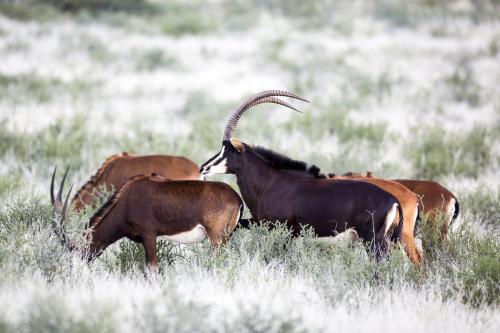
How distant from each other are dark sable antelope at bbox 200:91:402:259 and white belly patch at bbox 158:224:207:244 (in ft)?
2.06

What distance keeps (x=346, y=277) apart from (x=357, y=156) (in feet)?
22.6

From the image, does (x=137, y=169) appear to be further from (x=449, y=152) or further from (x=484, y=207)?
(x=449, y=152)

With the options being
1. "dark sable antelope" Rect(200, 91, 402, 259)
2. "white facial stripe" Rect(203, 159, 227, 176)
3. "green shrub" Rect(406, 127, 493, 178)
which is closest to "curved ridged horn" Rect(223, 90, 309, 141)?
"dark sable antelope" Rect(200, 91, 402, 259)

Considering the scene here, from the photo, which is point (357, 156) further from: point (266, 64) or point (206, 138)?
point (266, 64)

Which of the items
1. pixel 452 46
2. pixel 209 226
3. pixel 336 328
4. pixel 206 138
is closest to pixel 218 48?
pixel 452 46

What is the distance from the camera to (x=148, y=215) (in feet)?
22.2

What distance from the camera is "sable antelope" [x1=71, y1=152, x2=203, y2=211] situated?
909cm

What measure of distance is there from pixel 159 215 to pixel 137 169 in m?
2.47

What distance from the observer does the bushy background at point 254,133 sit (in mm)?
5707

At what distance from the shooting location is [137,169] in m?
9.18

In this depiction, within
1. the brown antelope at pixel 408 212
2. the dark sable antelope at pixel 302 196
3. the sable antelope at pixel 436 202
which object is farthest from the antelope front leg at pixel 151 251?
the sable antelope at pixel 436 202

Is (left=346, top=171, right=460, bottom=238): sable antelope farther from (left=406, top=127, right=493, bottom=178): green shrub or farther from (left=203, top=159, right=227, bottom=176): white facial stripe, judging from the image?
(left=406, top=127, right=493, bottom=178): green shrub

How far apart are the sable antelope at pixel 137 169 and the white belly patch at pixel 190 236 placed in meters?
2.16

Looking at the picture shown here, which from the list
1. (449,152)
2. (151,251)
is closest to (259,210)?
(151,251)
